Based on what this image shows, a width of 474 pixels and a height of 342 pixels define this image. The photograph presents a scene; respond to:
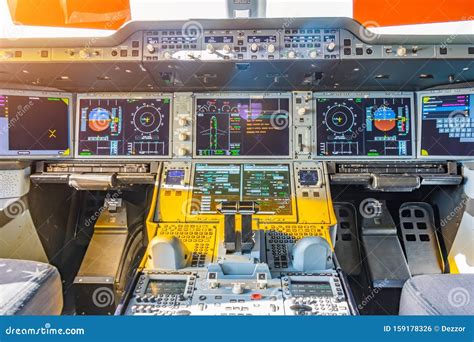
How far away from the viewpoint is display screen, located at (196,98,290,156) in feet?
9.35

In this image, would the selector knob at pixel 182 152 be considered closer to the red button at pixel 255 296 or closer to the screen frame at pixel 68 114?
the screen frame at pixel 68 114

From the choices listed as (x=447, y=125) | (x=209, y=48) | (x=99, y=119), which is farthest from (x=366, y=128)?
(x=99, y=119)

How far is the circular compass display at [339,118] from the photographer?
286 centimetres

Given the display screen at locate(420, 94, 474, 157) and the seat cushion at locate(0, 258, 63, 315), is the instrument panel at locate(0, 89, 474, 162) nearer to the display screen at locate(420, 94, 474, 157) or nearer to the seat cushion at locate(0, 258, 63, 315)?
the display screen at locate(420, 94, 474, 157)

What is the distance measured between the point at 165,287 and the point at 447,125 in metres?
2.23

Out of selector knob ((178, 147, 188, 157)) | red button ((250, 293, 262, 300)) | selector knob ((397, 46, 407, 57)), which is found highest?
selector knob ((397, 46, 407, 57))

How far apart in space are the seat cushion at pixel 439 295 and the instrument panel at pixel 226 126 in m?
1.32

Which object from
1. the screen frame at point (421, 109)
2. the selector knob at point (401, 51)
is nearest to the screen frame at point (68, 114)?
the selector knob at point (401, 51)

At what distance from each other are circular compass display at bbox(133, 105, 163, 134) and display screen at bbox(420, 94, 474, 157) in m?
1.93

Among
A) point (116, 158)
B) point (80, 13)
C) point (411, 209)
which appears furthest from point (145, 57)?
point (411, 209)

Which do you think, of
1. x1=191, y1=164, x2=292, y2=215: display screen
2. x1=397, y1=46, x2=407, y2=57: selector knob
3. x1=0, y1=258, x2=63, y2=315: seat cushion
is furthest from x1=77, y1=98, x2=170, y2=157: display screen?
x1=397, y1=46, x2=407, y2=57: selector knob

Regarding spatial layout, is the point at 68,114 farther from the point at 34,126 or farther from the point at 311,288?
the point at 311,288

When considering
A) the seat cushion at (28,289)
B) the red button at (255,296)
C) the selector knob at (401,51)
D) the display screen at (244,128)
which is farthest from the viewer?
the display screen at (244,128)

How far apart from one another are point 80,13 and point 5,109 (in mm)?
1044
